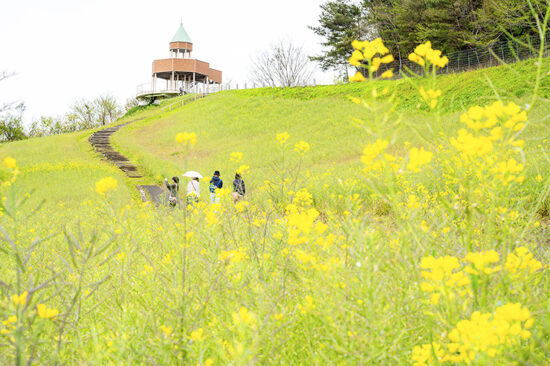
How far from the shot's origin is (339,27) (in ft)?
109

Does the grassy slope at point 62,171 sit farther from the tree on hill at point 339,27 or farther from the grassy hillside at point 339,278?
the tree on hill at point 339,27

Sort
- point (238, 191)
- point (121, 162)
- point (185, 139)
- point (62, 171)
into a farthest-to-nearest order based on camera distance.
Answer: point (121, 162) < point (62, 171) < point (238, 191) < point (185, 139)

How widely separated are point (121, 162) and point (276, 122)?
9514 millimetres

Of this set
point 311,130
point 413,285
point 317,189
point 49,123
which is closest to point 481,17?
point 311,130

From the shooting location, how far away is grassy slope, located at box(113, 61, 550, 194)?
1473 cm

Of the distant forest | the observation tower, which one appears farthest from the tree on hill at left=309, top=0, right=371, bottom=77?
the observation tower

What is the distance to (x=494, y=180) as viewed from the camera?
1414 millimetres

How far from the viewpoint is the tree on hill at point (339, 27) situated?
32.1 m

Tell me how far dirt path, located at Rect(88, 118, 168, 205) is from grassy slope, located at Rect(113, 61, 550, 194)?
554mm

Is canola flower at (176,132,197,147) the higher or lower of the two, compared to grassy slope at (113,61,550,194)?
lower

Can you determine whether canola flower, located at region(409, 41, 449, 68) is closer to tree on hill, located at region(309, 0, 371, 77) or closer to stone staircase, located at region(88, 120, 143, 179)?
stone staircase, located at region(88, 120, 143, 179)

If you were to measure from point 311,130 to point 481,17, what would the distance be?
37.0 ft

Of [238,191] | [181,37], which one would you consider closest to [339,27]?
[181,37]

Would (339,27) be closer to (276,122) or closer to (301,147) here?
(276,122)
